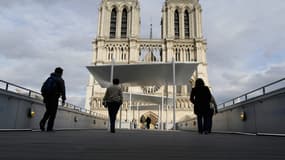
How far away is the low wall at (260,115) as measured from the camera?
534 cm

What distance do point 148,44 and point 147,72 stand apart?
34.1 m

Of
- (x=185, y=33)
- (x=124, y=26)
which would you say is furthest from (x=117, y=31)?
(x=185, y=33)

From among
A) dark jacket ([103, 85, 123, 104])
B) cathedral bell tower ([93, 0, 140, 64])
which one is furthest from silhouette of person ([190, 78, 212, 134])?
cathedral bell tower ([93, 0, 140, 64])

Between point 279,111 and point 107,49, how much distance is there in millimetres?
42295

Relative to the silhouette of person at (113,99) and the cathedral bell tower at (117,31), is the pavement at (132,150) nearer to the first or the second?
the silhouette of person at (113,99)

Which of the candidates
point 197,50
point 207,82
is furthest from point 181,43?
point 207,82

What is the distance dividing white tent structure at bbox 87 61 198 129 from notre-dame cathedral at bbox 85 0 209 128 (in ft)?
87.0

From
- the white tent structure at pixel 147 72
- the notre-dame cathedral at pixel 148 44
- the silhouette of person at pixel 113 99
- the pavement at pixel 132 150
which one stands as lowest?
the pavement at pixel 132 150

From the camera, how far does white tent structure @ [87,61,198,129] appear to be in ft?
42.9

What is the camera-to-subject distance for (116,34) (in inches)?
1863

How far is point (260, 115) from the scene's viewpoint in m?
6.19

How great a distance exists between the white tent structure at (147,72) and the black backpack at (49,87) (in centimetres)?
678

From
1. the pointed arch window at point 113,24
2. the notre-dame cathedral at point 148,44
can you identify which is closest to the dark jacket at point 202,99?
the notre-dame cathedral at point 148,44

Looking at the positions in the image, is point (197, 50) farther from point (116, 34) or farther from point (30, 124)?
point (30, 124)
